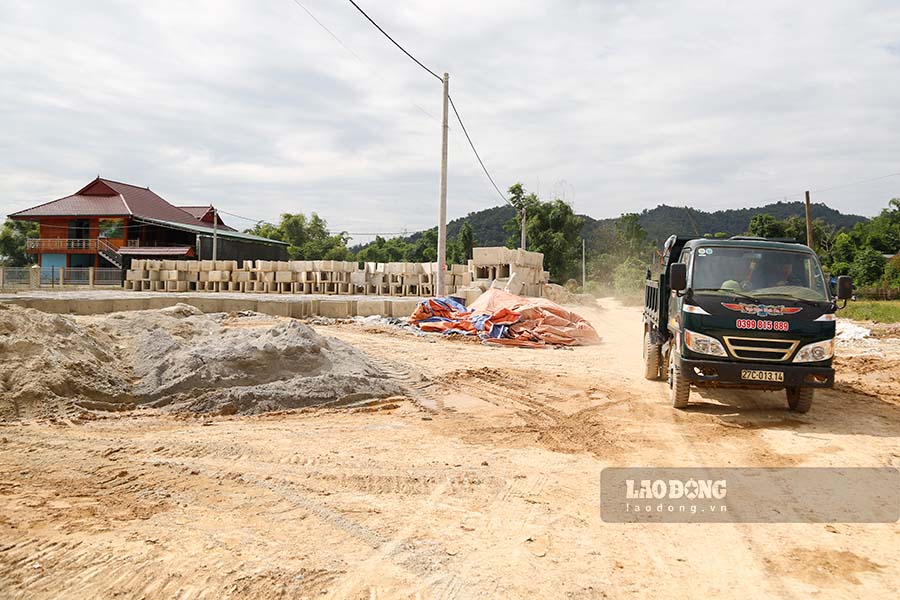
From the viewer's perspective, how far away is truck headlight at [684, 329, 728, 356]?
739 centimetres

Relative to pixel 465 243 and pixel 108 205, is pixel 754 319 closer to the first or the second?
pixel 108 205

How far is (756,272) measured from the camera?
26.0 feet

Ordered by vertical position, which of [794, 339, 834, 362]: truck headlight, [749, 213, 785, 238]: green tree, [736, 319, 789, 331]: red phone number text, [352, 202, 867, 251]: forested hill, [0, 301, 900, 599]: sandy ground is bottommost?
[0, 301, 900, 599]: sandy ground

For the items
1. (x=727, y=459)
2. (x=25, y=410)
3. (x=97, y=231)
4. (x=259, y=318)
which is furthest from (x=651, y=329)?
(x=97, y=231)

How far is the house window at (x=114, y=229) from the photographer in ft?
148

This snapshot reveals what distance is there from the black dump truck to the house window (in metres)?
45.9

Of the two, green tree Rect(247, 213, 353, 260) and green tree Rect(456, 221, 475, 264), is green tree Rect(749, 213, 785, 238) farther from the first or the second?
green tree Rect(247, 213, 353, 260)

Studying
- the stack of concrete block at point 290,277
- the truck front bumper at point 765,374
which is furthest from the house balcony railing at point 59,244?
the truck front bumper at point 765,374

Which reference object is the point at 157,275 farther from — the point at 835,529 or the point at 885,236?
the point at 885,236

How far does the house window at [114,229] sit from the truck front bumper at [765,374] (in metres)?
46.6

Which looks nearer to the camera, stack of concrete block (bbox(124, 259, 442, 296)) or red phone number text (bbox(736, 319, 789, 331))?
red phone number text (bbox(736, 319, 789, 331))

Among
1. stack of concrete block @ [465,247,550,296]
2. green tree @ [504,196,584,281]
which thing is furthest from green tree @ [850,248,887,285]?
stack of concrete block @ [465,247,550,296]

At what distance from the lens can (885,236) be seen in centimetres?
5919

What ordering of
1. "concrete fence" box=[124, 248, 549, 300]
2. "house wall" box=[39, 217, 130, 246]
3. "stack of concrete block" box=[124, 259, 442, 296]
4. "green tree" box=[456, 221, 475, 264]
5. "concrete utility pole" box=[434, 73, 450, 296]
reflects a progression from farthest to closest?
"green tree" box=[456, 221, 475, 264], "house wall" box=[39, 217, 130, 246], "stack of concrete block" box=[124, 259, 442, 296], "concrete fence" box=[124, 248, 549, 300], "concrete utility pole" box=[434, 73, 450, 296]
